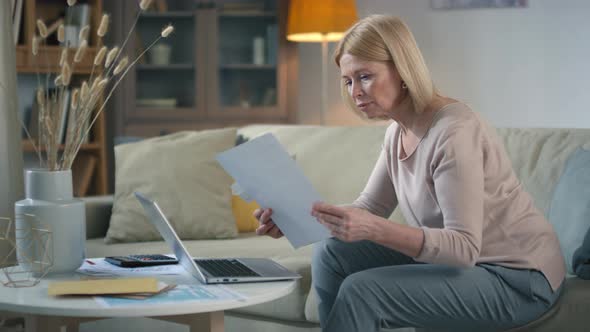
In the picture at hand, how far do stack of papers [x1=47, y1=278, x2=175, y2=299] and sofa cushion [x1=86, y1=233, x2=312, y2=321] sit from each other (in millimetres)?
676

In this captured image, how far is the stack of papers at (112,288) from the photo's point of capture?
1.43 metres

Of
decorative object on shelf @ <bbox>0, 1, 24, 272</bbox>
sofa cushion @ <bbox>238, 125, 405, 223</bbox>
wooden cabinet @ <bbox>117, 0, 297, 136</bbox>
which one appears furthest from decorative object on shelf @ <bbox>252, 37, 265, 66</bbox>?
decorative object on shelf @ <bbox>0, 1, 24, 272</bbox>

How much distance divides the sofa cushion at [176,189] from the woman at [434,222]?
883 millimetres

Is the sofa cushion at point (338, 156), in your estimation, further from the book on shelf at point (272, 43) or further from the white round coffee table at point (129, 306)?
the book on shelf at point (272, 43)

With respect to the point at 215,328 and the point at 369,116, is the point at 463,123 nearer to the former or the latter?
the point at 369,116

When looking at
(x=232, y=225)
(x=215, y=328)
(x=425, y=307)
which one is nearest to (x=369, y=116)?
(x=425, y=307)

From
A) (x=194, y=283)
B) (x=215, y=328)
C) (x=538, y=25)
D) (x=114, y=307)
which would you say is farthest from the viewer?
(x=538, y=25)

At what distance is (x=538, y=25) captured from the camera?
4.29 metres

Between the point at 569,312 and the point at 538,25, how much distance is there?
2.79 metres

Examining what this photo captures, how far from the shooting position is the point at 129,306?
1.37 m

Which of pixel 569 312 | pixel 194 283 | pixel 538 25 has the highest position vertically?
pixel 538 25

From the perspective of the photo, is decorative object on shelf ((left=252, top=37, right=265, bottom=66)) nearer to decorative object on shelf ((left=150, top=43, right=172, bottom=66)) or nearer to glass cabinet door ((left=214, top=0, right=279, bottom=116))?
glass cabinet door ((left=214, top=0, right=279, bottom=116))

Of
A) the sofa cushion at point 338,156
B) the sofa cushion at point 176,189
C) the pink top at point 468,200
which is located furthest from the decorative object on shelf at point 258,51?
the pink top at point 468,200

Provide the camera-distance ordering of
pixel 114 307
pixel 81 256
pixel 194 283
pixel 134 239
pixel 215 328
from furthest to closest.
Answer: pixel 134 239, pixel 81 256, pixel 194 283, pixel 215 328, pixel 114 307
